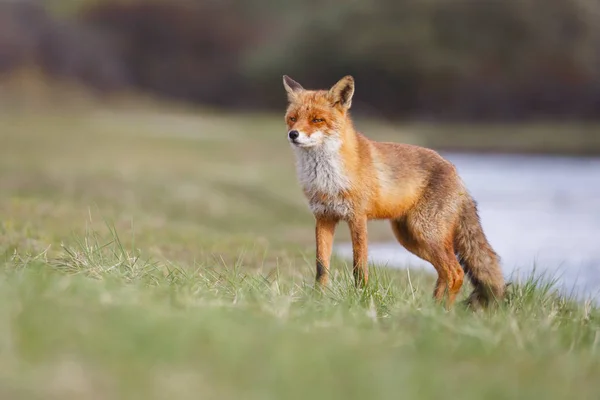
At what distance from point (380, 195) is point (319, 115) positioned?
0.77 metres

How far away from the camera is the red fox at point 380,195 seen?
5.77 metres

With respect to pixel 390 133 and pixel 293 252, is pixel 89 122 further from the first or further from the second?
pixel 293 252

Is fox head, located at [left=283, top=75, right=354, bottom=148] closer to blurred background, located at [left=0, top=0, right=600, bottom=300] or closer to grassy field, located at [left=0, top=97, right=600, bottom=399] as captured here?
grassy field, located at [left=0, top=97, right=600, bottom=399]

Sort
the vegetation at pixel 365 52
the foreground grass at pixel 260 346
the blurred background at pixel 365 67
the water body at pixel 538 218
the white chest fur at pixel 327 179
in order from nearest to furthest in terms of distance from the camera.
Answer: the foreground grass at pixel 260 346
the white chest fur at pixel 327 179
the water body at pixel 538 218
the blurred background at pixel 365 67
the vegetation at pixel 365 52

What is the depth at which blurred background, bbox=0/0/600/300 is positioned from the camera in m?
19.5

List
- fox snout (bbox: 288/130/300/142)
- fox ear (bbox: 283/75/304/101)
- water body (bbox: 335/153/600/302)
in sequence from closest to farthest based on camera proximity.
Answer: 1. fox snout (bbox: 288/130/300/142)
2. fox ear (bbox: 283/75/304/101)
3. water body (bbox: 335/153/600/302)

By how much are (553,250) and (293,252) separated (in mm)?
4318

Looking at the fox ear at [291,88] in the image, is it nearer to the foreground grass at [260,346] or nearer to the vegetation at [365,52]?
the foreground grass at [260,346]

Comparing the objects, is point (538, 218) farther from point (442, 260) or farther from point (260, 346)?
point (260, 346)

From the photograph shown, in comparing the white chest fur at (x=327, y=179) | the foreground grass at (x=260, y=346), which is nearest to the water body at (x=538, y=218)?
the white chest fur at (x=327, y=179)

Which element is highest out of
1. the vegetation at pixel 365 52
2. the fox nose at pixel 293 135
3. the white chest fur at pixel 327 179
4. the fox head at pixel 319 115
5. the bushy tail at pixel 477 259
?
the vegetation at pixel 365 52

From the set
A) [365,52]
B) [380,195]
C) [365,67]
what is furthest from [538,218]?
[365,52]

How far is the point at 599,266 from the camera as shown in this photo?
32.0 ft

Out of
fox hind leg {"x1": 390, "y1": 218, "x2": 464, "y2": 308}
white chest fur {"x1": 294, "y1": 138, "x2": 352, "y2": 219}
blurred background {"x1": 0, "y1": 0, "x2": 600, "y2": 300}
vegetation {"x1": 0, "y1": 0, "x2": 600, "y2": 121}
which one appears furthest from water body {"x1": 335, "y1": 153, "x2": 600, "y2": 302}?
vegetation {"x1": 0, "y1": 0, "x2": 600, "y2": 121}
